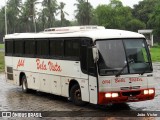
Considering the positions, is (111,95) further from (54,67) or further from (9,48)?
(9,48)

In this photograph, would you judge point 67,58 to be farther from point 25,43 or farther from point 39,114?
point 25,43

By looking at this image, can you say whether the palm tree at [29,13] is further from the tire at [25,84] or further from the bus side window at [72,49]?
the bus side window at [72,49]

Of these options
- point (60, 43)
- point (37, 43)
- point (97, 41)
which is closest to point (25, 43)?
point (37, 43)

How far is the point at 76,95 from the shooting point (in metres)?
15.6

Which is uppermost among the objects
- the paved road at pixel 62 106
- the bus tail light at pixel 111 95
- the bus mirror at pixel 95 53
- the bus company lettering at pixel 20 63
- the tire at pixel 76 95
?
the bus mirror at pixel 95 53

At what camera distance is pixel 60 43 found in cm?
1689

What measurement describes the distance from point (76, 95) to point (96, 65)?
213 centimetres

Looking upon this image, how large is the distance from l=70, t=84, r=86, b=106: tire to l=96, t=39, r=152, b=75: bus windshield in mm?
1978

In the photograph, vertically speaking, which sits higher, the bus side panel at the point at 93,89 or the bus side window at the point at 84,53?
the bus side window at the point at 84,53

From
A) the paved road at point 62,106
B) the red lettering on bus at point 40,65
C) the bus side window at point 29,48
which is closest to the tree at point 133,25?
the bus side window at point 29,48

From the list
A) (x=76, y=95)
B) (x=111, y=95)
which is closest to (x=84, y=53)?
(x=76, y=95)

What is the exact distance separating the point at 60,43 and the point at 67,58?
0.97 m

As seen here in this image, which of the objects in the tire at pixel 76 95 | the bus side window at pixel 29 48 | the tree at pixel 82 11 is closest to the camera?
the tire at pixel 76 95

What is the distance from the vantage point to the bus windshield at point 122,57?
13.8 m
